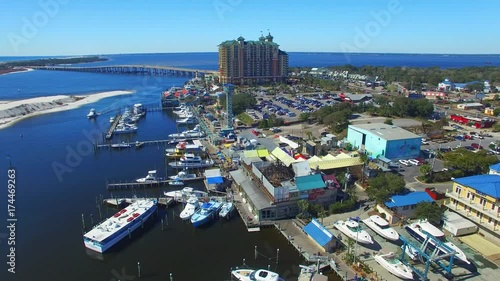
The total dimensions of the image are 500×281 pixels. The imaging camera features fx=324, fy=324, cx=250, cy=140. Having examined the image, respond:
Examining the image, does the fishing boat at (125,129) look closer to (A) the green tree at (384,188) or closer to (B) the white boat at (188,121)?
(B) the white boat at (188,121)

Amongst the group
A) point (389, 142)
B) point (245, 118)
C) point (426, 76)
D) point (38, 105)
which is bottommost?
point (245, 118)

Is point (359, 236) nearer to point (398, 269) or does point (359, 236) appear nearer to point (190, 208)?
point (398, 269)

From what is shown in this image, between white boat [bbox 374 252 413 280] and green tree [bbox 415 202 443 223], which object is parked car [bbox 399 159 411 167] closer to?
green tree [bbox 415 202 443 223]

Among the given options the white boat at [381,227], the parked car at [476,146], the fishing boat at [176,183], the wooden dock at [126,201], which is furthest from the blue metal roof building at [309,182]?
the parked car at [476,146]

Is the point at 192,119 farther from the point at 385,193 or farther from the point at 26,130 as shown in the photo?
the point at 385,193

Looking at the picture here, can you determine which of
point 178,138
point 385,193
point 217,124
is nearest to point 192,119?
point 217,124

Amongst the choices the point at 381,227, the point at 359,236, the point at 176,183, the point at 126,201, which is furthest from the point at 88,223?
the point at 381,227
